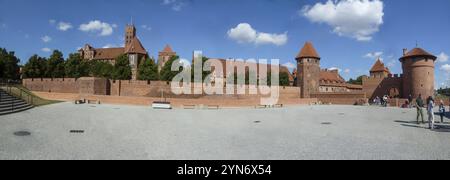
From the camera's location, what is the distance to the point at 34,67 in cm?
5394

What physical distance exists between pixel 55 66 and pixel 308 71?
50073 millimetres

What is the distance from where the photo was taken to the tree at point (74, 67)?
A: 55.7m

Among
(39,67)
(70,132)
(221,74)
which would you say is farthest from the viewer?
(221,74)

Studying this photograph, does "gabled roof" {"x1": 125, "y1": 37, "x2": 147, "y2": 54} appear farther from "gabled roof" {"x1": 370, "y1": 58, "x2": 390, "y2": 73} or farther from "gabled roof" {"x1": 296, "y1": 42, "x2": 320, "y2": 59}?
"gabled roof" {"x1": 370, "y1": 58, "x2": 390, "y2": 73}

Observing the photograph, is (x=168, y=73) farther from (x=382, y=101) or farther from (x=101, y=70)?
(x=382, y=101)

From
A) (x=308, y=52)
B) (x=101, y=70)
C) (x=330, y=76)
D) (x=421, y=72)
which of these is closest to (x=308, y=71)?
(x=308, y=52)

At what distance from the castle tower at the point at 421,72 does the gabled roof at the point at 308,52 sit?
18.2 m

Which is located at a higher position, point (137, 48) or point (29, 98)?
point (137, 48)
